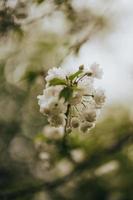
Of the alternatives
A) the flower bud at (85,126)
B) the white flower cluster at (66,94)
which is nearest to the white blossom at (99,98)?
the white flower cluster at (66,94)

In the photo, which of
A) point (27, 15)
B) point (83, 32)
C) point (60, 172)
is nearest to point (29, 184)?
point (60, 172)

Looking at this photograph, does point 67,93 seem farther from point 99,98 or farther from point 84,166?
point 84,166

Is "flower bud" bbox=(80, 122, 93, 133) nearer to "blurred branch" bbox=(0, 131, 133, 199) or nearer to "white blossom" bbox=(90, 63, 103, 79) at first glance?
"white blossom" bbox=(90, 63, 103, 79)

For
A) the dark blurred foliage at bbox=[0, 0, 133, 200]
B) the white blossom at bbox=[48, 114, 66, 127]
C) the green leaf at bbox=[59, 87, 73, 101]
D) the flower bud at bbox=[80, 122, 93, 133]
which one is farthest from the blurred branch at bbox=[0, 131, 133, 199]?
the green leaf at bbox=[59, 87, 73, 101]

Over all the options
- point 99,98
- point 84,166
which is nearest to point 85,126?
point 99,98

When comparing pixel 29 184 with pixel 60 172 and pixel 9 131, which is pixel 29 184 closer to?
pixel 60 172

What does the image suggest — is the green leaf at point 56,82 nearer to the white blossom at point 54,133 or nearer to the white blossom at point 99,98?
the white blossom at point 99,98
